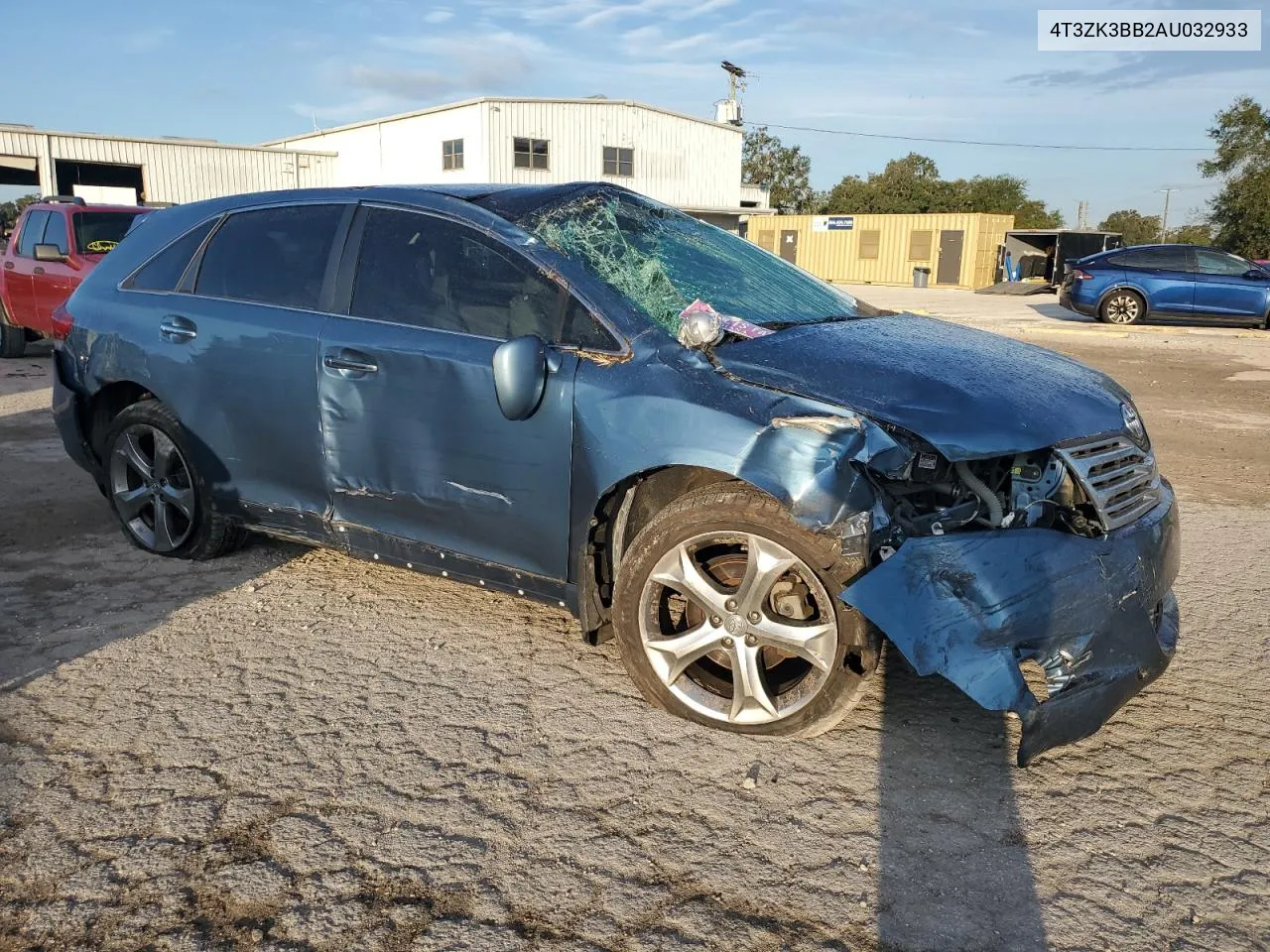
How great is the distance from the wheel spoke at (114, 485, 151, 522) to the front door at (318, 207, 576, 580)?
54.6 inches

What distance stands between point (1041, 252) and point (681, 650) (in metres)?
37.5

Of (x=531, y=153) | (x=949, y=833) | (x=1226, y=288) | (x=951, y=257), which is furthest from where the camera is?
(x=951, y=257)

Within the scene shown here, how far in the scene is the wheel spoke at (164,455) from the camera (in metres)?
4.50

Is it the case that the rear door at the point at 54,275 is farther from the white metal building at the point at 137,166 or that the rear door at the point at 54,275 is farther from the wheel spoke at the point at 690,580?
the white metal building at the point at 137,166

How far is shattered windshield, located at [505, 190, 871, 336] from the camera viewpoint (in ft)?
11.3

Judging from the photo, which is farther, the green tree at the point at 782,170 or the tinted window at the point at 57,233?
the green tree at the point at 782,170

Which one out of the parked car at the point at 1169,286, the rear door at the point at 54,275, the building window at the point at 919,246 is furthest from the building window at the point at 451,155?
the rear door at the point at 54,275


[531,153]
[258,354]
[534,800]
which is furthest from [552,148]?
[534,800]

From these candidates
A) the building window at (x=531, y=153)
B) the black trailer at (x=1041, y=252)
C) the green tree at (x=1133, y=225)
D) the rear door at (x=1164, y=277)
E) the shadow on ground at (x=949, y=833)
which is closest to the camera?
the shadow on ground at (x=949, y=833)

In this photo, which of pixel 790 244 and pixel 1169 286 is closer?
pixel 1169 286

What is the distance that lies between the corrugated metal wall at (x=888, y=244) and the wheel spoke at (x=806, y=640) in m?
34.4

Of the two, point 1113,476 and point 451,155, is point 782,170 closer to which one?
point 451,155

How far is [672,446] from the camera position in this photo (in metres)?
3.04

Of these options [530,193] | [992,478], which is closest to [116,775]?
[530,193]
